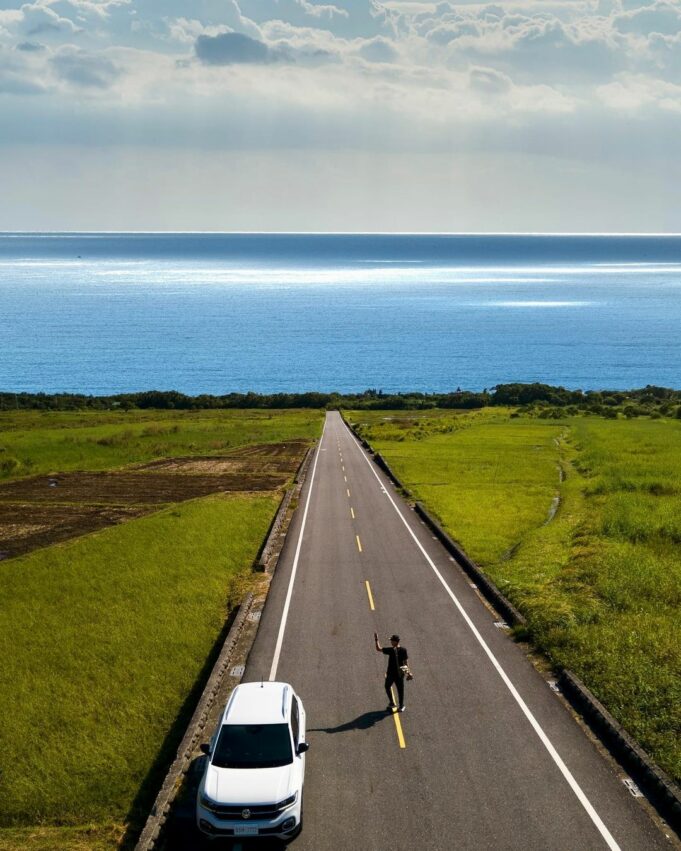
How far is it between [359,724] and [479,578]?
11.5 m

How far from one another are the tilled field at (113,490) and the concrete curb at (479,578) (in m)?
15.9

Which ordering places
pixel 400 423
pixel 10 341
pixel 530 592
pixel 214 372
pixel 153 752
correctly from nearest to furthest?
1. pixel 153 752
2. pixel 530 592
3. pixel 400 423
4. pixel 214 372
5. pixel 10 341

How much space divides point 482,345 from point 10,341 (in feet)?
392

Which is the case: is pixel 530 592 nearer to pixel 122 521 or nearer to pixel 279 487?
pixel 122 521

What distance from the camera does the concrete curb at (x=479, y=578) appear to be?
75.9 feet

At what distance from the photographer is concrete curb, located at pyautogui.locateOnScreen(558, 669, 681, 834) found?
44.1 ft

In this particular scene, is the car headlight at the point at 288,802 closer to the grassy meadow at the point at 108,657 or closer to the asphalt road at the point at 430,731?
the asphalt road at the point at 430,731

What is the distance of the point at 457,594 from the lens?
25.9 metres

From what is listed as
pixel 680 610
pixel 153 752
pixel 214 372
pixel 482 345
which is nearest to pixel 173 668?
pixel 153 752

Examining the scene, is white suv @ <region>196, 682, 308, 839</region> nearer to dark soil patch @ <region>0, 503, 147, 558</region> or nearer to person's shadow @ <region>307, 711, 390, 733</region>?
person's shadow @ <region>307, 711, 390, 733</region>

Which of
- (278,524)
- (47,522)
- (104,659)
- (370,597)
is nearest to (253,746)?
(104,659)

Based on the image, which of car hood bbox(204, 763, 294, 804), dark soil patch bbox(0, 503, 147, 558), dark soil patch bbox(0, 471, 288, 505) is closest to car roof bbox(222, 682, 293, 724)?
car hood bbox(204, 763, 294, 804)

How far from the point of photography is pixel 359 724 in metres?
16.6

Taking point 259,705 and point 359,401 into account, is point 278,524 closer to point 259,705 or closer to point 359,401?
point 259,705
